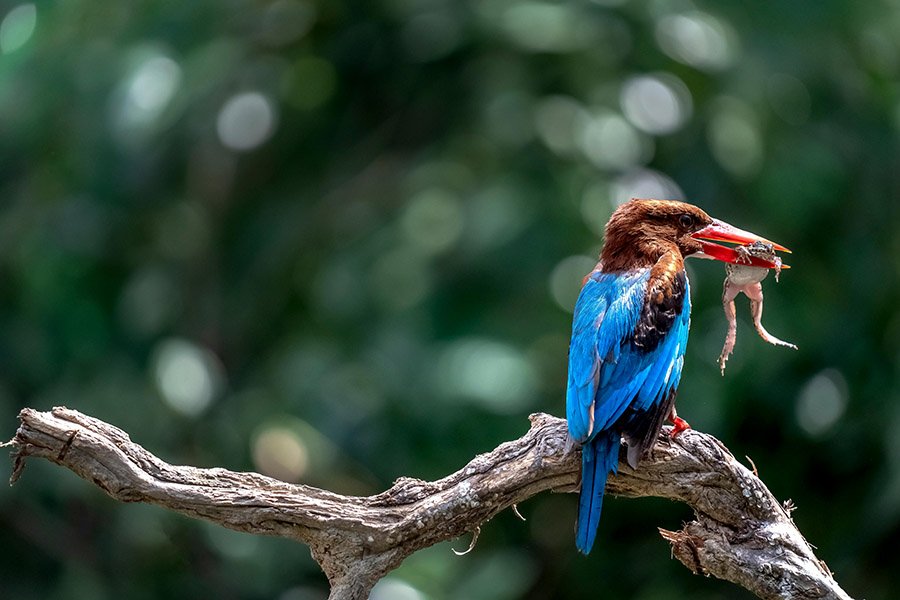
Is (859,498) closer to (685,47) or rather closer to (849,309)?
(849,309)

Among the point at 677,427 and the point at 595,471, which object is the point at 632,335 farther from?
the point at 595,471

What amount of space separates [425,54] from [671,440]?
292 cm

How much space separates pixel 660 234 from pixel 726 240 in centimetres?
16

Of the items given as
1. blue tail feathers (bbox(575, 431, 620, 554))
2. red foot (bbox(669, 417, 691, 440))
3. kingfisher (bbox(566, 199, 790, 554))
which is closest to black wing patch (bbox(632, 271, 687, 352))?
kingfisher (bbox(566, 199, 790, 554))

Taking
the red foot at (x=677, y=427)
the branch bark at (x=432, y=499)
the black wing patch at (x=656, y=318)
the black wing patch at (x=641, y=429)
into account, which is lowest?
the branch bark at (x=432, y=499)

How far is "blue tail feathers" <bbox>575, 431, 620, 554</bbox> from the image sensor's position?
2801 mm

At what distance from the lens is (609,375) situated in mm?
3072

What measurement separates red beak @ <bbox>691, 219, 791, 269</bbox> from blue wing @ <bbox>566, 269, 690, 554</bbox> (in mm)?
145

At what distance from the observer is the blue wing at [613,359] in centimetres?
292

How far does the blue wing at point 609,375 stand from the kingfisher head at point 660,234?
7 centimetres

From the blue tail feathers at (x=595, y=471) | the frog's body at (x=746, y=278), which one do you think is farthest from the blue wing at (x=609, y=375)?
the frog's body at (x=746, y=278)

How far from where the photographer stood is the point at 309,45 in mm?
5844

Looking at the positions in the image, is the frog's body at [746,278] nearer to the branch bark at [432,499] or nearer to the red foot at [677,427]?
the red foot at [677,427]

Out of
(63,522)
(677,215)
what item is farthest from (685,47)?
(63,522)
